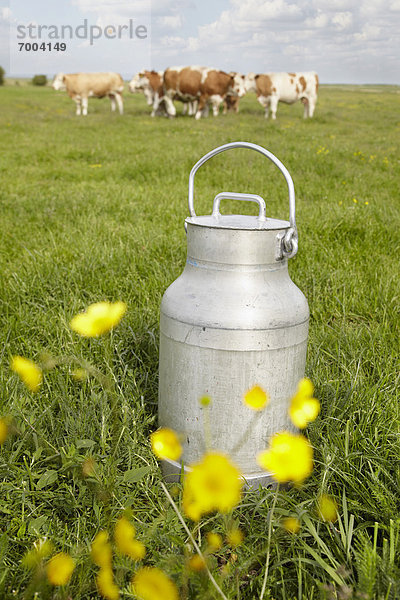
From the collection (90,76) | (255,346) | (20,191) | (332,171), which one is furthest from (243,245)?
(90,76)

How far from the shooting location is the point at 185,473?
171 centimetres

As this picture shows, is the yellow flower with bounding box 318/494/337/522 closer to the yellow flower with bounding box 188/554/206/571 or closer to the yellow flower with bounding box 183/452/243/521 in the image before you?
the yellow flower with bounding box 188/554/206/571

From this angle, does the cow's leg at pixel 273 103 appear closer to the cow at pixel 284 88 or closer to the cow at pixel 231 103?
the cow at pixel 284 88

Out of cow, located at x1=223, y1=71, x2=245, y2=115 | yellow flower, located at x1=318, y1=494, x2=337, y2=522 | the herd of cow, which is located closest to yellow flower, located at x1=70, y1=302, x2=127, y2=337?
yellow flower, located at x1=318, y1=494, x2=337, y2=522

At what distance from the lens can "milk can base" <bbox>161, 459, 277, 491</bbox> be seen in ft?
5.51

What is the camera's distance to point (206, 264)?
1.67m

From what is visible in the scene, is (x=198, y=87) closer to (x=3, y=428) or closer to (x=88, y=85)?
(x=88, y=85)

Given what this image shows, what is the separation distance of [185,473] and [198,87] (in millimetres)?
18309

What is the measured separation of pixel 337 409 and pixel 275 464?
0.86 metres

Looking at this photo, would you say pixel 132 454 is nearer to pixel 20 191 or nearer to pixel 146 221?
pixel 146 221

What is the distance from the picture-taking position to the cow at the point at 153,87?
19125 mm

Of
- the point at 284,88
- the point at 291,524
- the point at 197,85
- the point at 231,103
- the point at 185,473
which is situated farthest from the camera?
the point at 231,103

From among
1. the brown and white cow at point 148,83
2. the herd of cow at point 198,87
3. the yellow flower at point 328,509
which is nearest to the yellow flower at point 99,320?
the yellow flower at point 328,509

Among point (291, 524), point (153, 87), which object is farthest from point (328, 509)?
point (153, 87)
